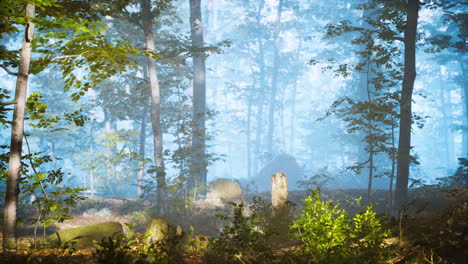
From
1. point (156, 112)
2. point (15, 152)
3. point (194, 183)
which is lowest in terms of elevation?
point (194, 183)

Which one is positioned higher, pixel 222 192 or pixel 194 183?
pixel 194 183

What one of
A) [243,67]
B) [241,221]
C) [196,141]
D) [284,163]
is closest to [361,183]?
[284,163]

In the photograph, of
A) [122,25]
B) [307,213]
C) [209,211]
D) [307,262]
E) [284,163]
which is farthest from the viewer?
[284,163]

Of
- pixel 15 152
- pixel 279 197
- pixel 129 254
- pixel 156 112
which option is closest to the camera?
pixel 129 254

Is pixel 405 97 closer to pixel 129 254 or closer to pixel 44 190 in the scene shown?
pixel 129 254

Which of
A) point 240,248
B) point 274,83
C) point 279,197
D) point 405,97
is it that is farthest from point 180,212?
point 274,83

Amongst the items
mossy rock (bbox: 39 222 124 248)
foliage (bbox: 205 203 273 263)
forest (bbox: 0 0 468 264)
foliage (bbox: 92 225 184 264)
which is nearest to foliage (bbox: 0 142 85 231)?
forest (bbox: 0 0 468 264)

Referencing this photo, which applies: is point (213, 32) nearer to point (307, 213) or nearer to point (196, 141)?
point (196, 141)

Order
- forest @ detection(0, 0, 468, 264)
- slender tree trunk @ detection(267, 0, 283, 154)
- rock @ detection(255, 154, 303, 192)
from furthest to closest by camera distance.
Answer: slender tree trunk @ detection(267, 0, 283, 154), rock @ detection(255, 154, 303, 192), forest @ detection(0, 0, 468, 264)

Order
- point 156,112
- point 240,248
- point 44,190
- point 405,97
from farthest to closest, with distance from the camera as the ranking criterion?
point 156,112 → point 405,97 → point 44,190 → point 240,248

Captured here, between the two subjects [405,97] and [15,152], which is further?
[405,97]

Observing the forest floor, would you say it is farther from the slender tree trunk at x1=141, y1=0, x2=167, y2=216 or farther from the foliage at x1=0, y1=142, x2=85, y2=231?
the foliage at x1=0, y1=142, x2=85, y2=231

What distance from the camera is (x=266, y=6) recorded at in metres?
43.8

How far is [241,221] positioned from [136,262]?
142 centimetres
